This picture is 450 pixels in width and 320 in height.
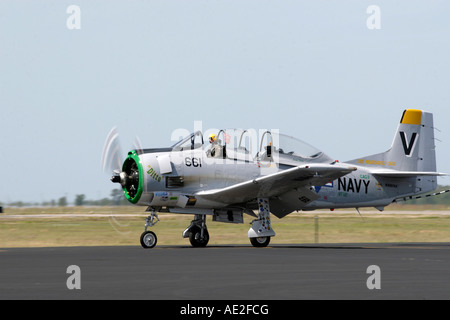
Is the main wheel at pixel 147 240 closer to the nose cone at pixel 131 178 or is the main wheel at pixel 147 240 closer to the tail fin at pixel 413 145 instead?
the nose cone at pixel 131 178

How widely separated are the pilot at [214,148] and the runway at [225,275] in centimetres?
337

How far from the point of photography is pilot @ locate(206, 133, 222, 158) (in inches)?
883

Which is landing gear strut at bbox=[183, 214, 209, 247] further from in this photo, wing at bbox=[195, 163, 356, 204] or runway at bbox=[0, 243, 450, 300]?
runway at bbox=[0, 243, 450, 300]

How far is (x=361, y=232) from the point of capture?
123 feet

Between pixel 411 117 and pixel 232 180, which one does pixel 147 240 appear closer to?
pixel 232 180

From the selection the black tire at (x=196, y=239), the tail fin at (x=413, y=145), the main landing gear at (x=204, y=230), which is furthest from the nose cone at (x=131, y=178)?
the tail fin at (x=413, y=145)

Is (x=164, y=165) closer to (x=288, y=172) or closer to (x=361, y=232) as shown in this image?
(x=288, y=172)

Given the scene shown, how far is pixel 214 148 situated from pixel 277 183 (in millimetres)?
2171

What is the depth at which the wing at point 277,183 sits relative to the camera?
20.8 m

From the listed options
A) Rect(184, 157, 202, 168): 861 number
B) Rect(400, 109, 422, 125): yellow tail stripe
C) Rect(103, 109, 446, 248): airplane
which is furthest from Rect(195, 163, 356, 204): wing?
Rect(400, 109, 422, 125): yellow tail stripe

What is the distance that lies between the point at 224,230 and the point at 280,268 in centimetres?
2311

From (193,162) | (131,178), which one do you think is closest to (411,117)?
(193,162)

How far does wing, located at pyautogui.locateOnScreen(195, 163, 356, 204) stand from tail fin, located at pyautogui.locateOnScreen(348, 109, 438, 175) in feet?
18.0
